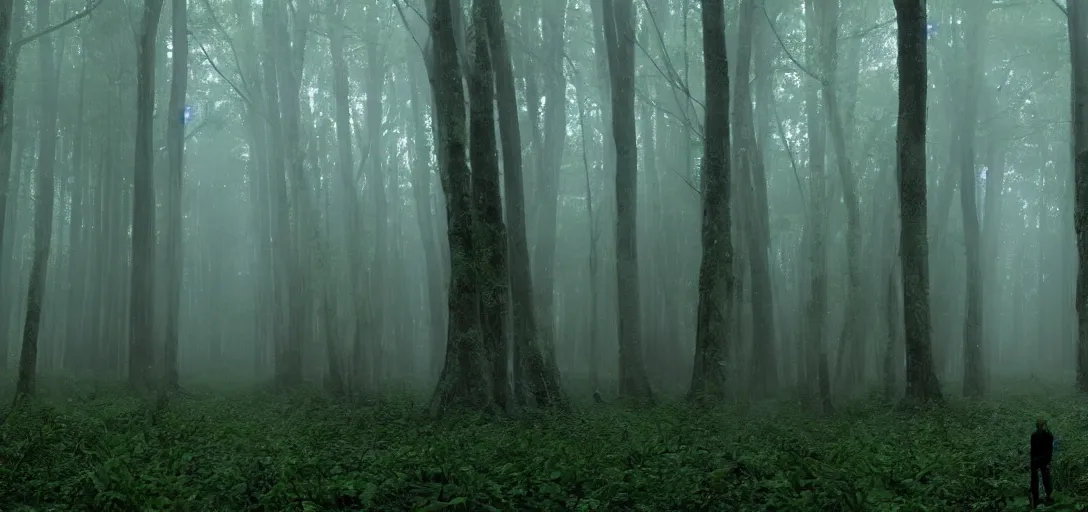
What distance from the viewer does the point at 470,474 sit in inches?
274

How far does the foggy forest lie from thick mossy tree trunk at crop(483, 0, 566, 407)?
6 centimetres

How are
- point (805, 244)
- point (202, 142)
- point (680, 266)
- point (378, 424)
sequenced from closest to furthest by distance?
1. point (378, 424)
2. point (805, 244)
3. point (680, 266)
4. point (202, 142)

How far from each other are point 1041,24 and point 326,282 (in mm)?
21544

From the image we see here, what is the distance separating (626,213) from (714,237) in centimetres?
291

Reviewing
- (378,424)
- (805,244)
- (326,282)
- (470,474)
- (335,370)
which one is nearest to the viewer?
(470,474)

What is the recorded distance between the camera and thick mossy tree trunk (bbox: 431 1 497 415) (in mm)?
11711

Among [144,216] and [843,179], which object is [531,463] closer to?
[843,179]

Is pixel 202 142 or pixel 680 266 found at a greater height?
pixel 202 142

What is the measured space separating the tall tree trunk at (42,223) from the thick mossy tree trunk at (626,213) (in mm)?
9537

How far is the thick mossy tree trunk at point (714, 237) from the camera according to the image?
13320mm

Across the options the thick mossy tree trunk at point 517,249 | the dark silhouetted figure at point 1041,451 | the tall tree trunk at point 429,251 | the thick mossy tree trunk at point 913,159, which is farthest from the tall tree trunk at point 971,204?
the tall tree trunk at point 429,251

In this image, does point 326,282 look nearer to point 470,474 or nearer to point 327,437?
point 327,437

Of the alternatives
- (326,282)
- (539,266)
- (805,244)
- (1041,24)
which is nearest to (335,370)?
(326,282)

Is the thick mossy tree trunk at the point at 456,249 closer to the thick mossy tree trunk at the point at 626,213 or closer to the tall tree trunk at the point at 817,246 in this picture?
the thick mossy tree trunk at the point at 626,213
